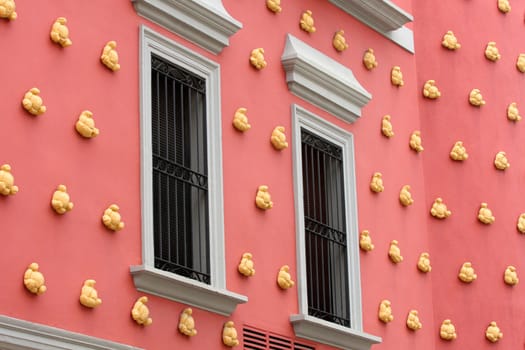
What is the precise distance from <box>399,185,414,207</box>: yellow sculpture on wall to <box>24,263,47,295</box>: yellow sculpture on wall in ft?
23.3

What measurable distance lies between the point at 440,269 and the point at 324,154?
2.73 meters

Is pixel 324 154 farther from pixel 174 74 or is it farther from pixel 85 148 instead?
pixel 85 148

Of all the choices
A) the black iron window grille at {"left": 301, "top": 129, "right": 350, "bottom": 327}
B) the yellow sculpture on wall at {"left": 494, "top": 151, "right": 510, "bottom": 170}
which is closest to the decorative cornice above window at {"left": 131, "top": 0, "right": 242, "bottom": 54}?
the black iron window grille at {"left": 301, "top": 129, "right": 350, "bottom": 327}

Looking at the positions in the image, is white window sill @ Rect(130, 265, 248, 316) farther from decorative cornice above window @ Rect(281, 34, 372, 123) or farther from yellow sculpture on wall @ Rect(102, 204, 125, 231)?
decorative cornice above window @ Rect(281, 34, 372, 123)

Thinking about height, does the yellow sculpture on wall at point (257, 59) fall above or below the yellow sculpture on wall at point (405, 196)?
above

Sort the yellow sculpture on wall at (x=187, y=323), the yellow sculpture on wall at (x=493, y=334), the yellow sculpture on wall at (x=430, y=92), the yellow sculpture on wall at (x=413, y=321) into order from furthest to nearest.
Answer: the yellow sculpture on wall at (x=430, y=92) → the yellow sculpture on wall at (x=493, y=334) → the yellow sculpture on wall at (x=413, y=321) → the yellow sculpture on wall at (x=187, y=323)

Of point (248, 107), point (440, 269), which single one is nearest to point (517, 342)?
point (440, 269)

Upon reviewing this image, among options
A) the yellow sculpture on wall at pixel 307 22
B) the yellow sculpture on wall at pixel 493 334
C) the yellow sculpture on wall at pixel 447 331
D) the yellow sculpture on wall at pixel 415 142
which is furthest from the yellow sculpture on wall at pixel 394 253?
the yellow sculpture on wall at pixel 307 22

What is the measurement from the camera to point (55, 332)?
14.4m

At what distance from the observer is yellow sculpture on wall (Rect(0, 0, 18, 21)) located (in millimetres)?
14703

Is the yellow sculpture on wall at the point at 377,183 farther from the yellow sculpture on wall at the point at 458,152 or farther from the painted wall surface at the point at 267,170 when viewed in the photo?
the yellow sculpture on wall at the point at 458,152

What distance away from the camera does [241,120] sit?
17.7 m

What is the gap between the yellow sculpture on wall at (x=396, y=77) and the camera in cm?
2108

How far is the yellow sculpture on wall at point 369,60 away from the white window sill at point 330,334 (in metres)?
3.64
